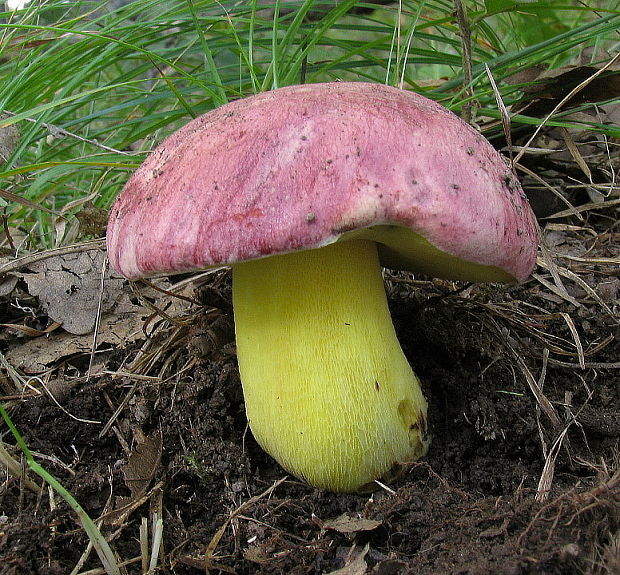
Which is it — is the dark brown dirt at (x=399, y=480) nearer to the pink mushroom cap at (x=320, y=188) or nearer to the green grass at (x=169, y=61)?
the pink mushroom cap at (x=320, y=188)

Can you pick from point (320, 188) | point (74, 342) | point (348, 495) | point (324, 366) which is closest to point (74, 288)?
point (74, 342)

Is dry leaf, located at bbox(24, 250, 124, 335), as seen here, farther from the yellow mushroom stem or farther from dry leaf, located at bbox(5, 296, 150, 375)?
the yellow mushroom stem

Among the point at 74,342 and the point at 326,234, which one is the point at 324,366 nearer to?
the point at 326,234

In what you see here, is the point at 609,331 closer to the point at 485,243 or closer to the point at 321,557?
the point at 485,243

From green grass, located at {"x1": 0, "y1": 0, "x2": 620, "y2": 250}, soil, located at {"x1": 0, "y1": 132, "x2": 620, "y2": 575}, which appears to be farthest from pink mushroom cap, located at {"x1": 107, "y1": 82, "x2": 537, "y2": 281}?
green grass, located at {"x1": 0, "y1": 0, "x2": 620, "y2": 250}

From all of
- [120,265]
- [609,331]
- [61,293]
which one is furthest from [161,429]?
[609,331]

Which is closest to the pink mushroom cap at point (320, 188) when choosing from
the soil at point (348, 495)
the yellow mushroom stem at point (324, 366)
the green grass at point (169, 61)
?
the yellow mushroom stem at point (324, 366)
